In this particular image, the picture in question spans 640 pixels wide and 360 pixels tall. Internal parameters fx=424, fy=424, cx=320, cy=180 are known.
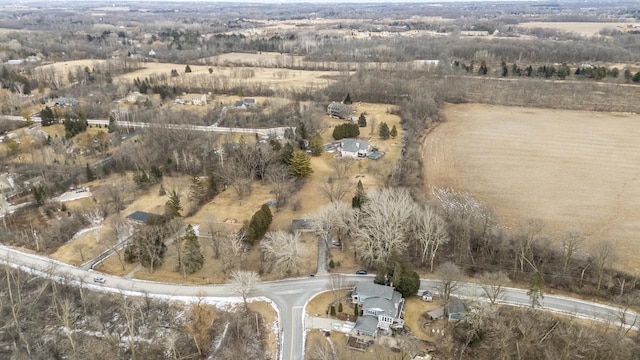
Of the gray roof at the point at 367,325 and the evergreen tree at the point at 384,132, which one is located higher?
the evergreen tree at the point at 384,132

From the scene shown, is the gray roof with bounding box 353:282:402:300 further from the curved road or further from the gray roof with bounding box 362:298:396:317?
the curved road

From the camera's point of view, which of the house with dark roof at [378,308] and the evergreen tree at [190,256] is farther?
the evergreen tree at [190,256]

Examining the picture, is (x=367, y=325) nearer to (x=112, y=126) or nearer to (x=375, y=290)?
(x=375, y=290)

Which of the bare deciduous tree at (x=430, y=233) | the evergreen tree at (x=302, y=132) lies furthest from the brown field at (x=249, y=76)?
the bare deciduous tree at (x=430, y=233)

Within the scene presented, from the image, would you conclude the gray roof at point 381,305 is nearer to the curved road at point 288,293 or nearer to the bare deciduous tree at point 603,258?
the curved road at point 288,293

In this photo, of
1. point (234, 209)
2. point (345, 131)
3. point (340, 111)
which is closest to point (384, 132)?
point (345, 131)

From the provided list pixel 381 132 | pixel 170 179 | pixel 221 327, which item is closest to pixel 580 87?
pixel 381 132

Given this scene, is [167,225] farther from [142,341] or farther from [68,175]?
[68,175]

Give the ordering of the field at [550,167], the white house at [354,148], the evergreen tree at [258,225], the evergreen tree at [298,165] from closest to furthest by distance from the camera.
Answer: the evergreen tree at [258,225] → the field at [550,167] → the evergreen tree at [298,165] → the white house at [354,148]
